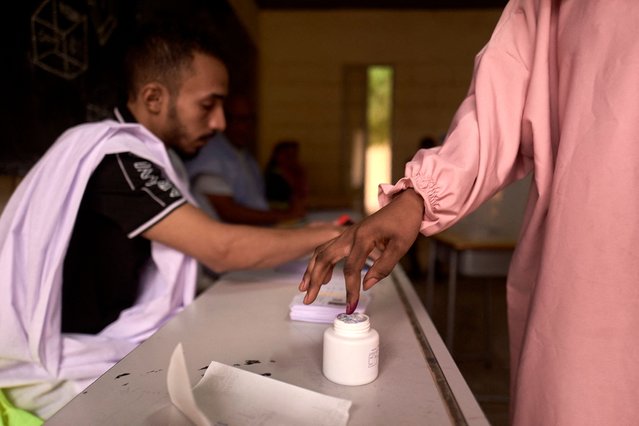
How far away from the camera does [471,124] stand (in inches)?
29.4

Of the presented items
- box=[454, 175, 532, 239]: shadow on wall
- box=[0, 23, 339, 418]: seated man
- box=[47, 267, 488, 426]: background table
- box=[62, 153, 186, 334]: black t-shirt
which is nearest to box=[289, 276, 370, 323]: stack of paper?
box=[47, 267, 488, 426]: background table

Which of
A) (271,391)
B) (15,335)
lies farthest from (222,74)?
(271,391)

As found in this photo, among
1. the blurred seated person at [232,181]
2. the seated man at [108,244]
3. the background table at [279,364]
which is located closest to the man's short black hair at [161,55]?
the seated man at [108,244]

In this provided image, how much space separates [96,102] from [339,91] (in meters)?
3.92

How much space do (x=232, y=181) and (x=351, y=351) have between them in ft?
6.84

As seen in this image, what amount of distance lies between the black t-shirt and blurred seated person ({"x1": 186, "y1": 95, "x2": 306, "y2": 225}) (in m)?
0.86

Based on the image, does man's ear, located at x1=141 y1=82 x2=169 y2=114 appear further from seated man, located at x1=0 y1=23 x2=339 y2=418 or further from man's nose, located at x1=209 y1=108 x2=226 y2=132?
man's nose, located at x1=209 y1=108 x2=226 y2=132

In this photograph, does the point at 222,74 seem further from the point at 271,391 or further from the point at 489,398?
the point at 489,398

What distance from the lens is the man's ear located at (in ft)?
4.08

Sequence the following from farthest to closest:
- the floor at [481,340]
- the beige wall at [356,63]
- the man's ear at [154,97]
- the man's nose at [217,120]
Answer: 1. the beige wall at [356,63]
2. the floor at [481,340]
3. the man's nose at [217,120]
4. the man's ear at [154,97]

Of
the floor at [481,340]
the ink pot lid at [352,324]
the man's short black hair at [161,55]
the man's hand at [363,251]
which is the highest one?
the man's short black hair at [161,55]

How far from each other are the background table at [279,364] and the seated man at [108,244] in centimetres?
13

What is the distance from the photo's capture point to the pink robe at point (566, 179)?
0.65 metres

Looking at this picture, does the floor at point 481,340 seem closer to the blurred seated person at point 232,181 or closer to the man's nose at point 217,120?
the man's nose at point 217,120
